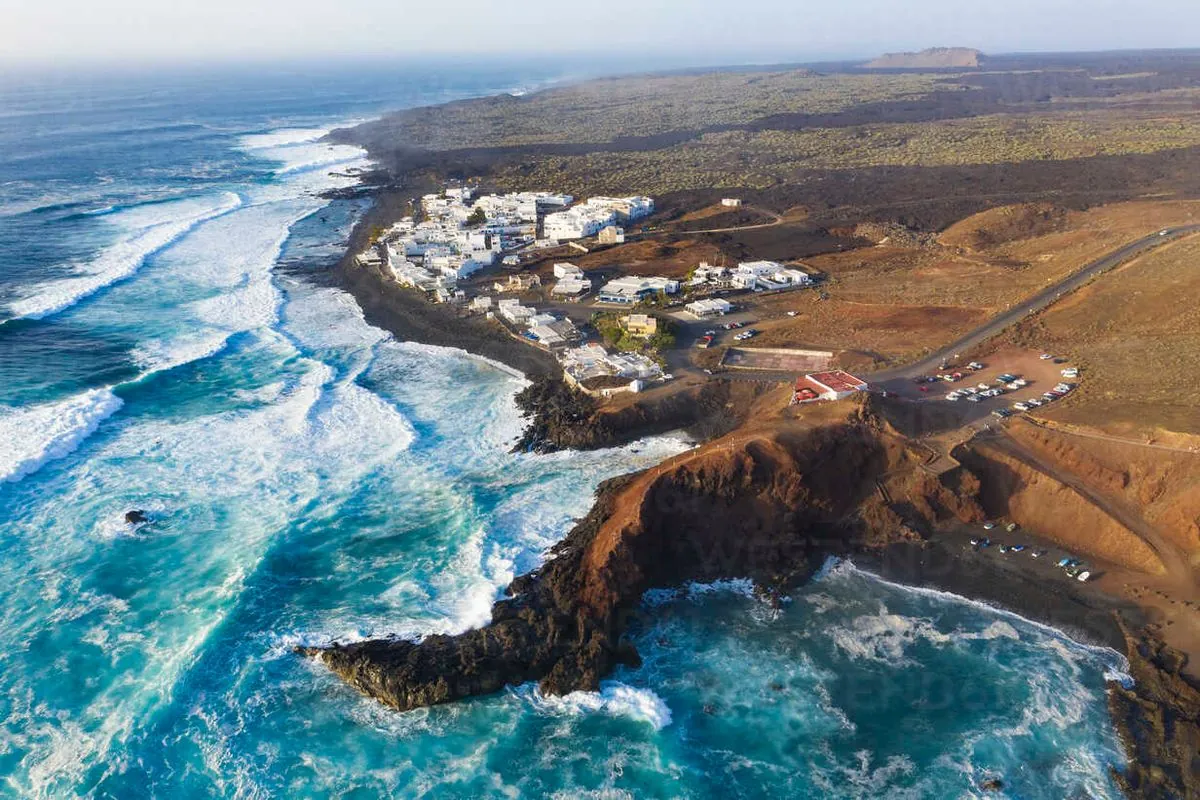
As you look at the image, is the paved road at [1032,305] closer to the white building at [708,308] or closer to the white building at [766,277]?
the white building at [708,308]

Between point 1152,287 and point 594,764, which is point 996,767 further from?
point 1152,287

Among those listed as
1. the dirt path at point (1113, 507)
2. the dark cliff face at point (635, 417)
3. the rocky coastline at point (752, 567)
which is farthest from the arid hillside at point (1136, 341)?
the dark cliff face at point (635, 417)

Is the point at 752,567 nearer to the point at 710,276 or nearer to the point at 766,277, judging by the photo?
the point at 766,277

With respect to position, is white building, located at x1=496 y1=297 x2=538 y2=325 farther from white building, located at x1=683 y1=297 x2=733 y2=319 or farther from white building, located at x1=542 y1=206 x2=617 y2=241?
white building, located at x1=542 y1=206 x2=617 y2=241

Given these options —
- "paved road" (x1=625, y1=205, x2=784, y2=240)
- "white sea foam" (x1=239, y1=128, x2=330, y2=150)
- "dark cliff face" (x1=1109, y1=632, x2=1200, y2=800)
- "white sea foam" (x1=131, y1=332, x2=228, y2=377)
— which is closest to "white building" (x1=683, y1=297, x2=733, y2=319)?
"paved road" (x1=625, y1=205, x2=784, y2=240)

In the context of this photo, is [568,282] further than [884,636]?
Yes

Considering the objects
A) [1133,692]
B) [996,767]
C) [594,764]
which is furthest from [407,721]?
[1133,692]

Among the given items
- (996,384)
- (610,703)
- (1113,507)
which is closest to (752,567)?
(610,703)
